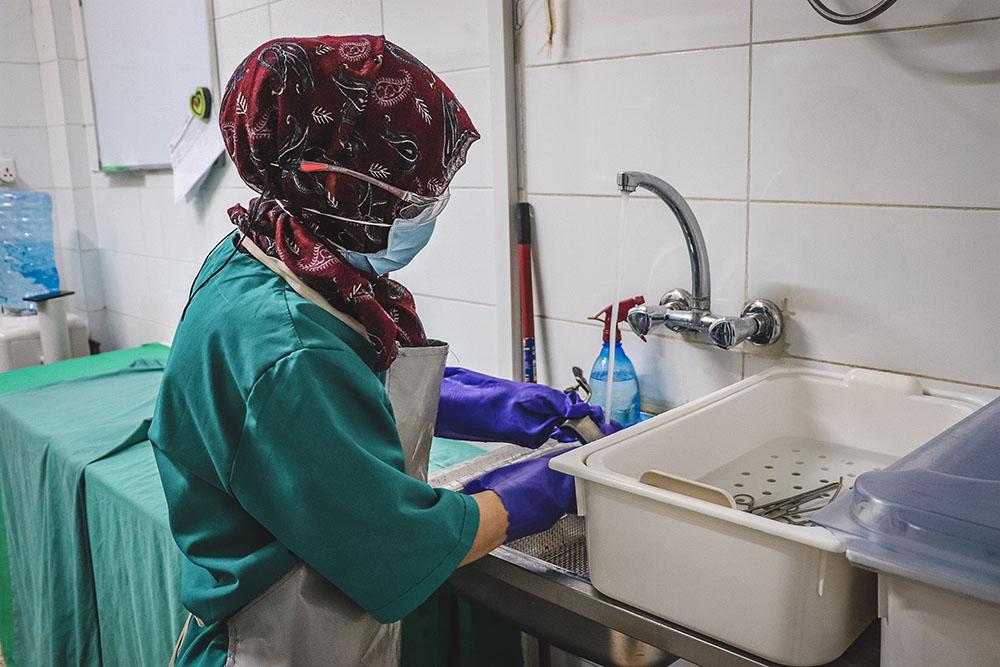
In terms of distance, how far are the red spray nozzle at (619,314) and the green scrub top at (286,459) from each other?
22.4 inches

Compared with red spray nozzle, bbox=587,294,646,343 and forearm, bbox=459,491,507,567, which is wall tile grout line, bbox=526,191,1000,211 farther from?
forearm, bbox=459,491,507,567

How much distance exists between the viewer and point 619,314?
142cm

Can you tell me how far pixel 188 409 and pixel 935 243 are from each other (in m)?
0.97

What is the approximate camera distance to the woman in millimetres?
842

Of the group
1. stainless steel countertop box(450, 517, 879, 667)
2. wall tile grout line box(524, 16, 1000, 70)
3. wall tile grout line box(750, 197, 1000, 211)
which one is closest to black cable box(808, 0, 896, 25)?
wall tile grout line box(524, 16, 1000, 70)

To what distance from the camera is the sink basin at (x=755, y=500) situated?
781 mm

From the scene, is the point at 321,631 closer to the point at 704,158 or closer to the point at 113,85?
the point at 704,158

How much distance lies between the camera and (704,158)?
4.39 feet

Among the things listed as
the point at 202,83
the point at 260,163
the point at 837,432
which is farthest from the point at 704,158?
the point at 202,83

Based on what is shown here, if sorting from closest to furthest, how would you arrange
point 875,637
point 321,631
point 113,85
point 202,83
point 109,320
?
1. point 875,637
2. point 321,631
3. point 202,83
4. point 113,85
5. point 109,320

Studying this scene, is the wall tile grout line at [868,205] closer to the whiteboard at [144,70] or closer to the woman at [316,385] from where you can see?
the woman at [316,385]

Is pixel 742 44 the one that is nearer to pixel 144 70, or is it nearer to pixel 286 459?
pixel 286 459

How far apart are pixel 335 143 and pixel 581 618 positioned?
601 millimetres

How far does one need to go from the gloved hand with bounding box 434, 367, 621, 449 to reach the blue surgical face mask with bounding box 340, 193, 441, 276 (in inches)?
13.6
